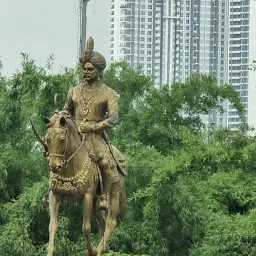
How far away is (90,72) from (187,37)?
1709 inches

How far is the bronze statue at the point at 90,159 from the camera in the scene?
2195 cm

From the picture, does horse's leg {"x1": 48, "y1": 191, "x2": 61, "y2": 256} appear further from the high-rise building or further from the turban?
the high-rise building

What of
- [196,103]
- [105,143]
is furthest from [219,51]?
[105,143]

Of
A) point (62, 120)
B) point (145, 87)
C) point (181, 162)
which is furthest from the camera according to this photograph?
point (145, 87)

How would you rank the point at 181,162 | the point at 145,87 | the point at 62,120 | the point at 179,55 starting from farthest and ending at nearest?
the point at 179,55 → the point at 145,87 → the point at 181,162 → the point at 62,120

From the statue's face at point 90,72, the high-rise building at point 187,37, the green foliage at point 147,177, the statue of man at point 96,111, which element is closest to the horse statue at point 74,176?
the statue of man at point 96,111

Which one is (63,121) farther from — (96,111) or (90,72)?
(90,72)

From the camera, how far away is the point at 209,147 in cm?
→ 3184

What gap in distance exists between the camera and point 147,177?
32.0 metres

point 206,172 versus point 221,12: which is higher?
point 221,12

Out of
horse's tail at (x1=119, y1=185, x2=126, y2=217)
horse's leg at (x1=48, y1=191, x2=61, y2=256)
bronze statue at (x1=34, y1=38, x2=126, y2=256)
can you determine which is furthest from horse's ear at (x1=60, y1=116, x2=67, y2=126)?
horse's tail at (x1=119, y1=185, x2=126, y2=217)

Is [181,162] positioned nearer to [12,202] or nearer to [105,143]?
[12,202]

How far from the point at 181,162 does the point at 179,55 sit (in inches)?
1343

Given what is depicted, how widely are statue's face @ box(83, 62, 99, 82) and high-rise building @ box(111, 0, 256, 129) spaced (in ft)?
113
